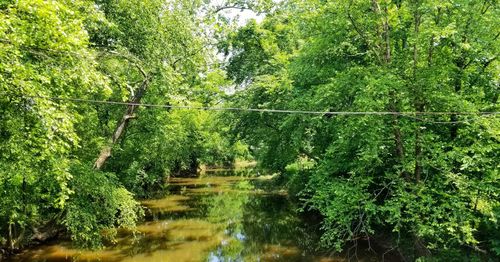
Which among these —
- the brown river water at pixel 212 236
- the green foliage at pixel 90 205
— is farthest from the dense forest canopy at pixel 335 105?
the brown river water at pixel 212 236

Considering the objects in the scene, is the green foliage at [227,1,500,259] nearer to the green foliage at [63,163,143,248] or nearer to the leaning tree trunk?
the green foliage at [63,163,143,248]

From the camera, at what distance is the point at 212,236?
66.9 ft

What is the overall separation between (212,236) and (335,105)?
9785 mm

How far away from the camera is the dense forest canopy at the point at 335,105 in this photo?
9367mm

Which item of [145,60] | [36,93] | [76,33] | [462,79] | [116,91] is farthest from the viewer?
[116,91]

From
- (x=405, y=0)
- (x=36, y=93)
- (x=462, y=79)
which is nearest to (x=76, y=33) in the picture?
(x=36, y=93)

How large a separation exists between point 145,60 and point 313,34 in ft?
21.6

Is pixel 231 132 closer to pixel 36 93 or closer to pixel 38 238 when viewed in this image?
pixel 38 238

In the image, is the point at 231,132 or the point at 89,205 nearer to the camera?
the point at 89,205

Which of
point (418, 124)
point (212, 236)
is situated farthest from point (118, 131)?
point (418, 124)

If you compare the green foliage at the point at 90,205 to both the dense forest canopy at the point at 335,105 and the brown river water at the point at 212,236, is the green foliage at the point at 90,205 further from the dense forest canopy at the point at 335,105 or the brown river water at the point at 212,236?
the brown river water at the point at 212,236

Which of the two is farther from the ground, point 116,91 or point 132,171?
point 116,91

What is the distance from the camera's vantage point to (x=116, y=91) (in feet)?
63.5

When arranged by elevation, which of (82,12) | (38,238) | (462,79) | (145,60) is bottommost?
(38,238)
